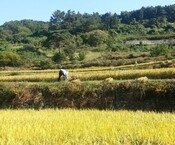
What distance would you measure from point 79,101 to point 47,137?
45.9 ft

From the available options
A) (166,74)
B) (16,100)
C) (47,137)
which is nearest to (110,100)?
(16,100)

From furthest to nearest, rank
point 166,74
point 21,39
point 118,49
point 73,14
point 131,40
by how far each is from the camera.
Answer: point 73,14
point 21,39
point 131,40
point 118,49
point 166,74

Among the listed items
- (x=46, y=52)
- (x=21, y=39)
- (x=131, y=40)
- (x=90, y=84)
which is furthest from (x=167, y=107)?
(x=21, y=39)

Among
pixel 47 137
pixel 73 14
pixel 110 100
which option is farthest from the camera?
pixel 73 14

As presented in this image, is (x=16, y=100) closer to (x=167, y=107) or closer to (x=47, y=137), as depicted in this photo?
(x=167, y=107)

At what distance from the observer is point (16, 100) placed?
23125 mm

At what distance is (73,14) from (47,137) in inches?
6651

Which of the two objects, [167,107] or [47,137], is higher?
[47,137]

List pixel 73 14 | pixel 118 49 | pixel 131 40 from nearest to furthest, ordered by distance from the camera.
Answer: pixel 118 49 < pixel 131 40 < pixel 73 14

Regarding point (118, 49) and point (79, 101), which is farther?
point (118, 49)

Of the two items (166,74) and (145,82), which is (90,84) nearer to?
(145,82)

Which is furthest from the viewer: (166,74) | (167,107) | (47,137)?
(166,74)

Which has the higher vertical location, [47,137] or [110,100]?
[47,137]

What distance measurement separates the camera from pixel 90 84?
72.8 ft
